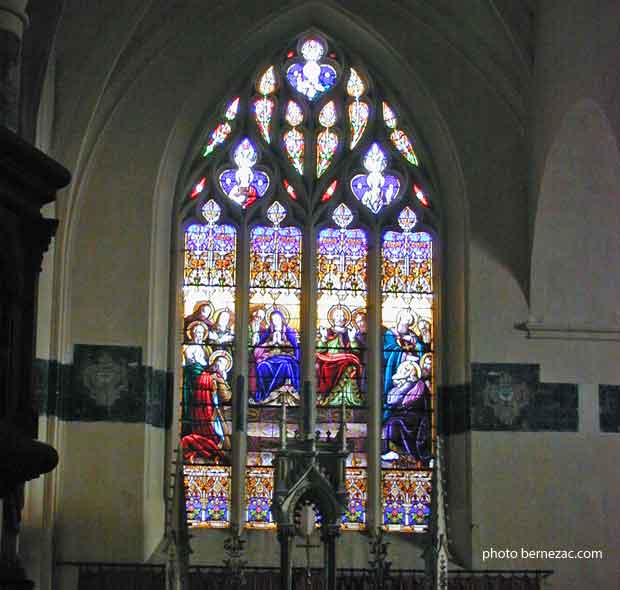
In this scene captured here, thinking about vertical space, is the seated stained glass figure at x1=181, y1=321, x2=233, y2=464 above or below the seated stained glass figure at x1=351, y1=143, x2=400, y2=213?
below

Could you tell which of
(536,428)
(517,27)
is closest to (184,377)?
(536,428)

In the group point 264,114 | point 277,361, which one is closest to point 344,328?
point 277,361

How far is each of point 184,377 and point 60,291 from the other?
1831 millimetres

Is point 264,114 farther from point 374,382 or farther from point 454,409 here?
point 454,409

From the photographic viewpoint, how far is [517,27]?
16.7 meters

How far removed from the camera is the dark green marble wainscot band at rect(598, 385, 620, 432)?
1684 cm

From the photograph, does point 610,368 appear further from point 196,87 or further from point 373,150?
point 196,87

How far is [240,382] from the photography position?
57.1 ft

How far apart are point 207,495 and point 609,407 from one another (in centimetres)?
457

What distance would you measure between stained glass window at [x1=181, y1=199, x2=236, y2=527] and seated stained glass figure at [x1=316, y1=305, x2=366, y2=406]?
1.06 metres

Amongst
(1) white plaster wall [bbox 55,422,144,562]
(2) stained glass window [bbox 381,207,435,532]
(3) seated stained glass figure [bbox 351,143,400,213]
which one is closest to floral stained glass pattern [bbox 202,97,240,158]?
(3) seated stained glass figure [bbox 351,143,400,213]

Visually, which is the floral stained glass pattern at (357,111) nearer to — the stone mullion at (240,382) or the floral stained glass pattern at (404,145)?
the floral stained glass pattern at (404,145)

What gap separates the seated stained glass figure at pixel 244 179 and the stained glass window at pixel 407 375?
1.59m

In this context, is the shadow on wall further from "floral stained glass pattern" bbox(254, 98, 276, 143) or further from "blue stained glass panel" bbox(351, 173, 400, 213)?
"floral stained glass pattern" bbox(254, 98, 276, 143)
